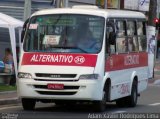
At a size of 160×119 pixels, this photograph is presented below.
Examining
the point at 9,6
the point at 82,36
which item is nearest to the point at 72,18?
the point at 82,36

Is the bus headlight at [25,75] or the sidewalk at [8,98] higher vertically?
the bus headlight at [25,75]

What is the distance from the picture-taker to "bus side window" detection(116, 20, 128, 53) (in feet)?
59.7

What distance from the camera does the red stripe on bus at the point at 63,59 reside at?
1638cm

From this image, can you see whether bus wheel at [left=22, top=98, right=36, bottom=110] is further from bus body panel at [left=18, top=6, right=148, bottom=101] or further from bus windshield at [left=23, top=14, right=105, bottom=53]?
bus windshield at [left=23, top=14, right=105, bottom=53]

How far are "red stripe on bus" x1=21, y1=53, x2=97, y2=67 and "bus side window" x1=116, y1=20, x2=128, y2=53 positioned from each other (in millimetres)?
1792

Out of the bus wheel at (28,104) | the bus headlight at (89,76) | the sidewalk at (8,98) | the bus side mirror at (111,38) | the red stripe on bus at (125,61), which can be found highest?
the bus side mirror at (111,38)

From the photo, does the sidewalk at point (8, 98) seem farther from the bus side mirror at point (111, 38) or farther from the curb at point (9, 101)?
the bus side mirror at point (111, 38)

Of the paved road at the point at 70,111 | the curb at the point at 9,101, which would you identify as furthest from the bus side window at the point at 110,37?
the curb at the point at 9,101

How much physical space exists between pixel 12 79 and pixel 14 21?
2078 mm

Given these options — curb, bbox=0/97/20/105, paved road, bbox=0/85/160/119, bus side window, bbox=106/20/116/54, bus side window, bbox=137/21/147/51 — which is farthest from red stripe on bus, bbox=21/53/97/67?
bus side window, bbox=137/21/147/51

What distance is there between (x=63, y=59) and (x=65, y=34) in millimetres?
752

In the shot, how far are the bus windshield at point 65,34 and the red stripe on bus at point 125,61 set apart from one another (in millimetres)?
706

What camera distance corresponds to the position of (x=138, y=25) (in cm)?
2056

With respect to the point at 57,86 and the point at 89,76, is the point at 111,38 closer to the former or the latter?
the point at 89,76
